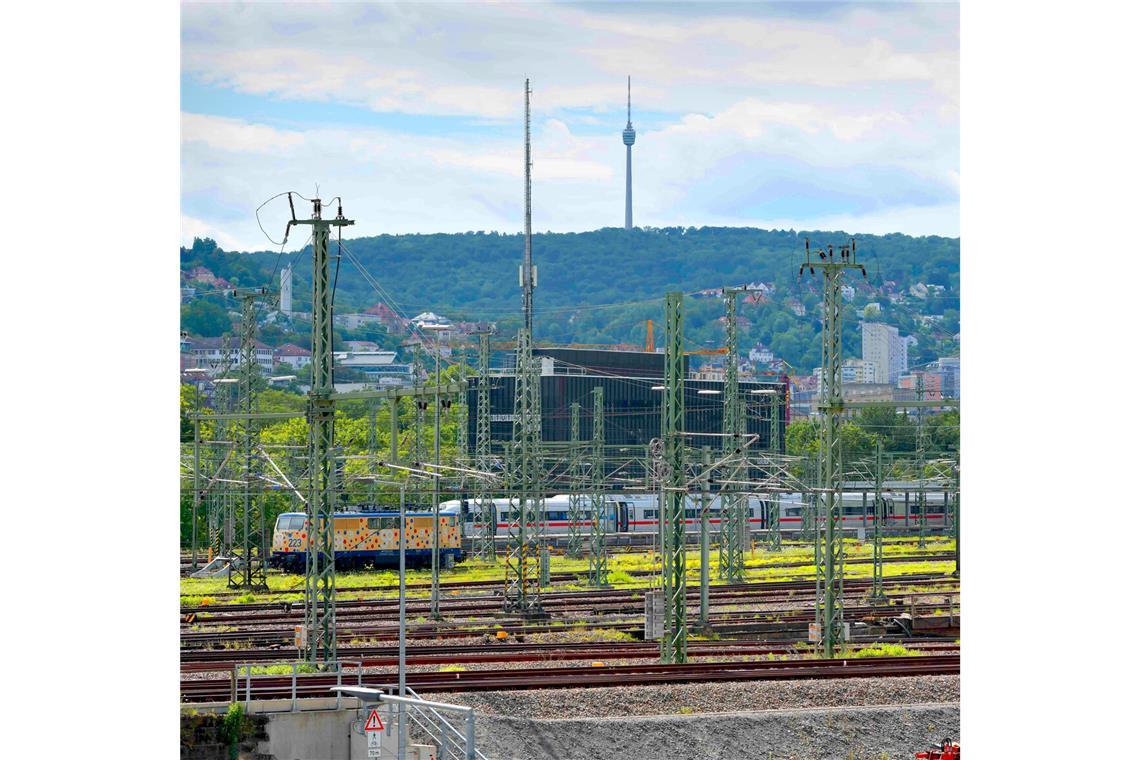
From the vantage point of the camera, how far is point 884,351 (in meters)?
Result: 101

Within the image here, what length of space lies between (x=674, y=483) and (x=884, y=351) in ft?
268

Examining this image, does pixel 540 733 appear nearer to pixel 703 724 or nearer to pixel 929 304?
pixel 703 724

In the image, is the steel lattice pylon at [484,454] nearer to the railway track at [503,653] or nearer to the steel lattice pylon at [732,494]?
A: the railway track at [503,653]

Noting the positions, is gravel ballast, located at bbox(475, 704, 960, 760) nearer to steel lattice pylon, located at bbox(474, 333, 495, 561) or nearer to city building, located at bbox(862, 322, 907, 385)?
steel lattice pylon, located at bbox(474, 333, 495, 561)

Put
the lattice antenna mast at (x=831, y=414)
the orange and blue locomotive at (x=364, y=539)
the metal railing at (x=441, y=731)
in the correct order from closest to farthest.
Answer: the metal railing at (x=441, y=731)
the lattice antenna mast at (x=831, y=414)
the orange and blue locomotive at (x=364, y=539)

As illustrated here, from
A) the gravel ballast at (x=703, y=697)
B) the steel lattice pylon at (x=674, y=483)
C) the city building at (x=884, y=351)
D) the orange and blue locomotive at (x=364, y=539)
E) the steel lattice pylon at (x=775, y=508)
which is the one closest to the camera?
the gravel ballast at (x=703, y=697)

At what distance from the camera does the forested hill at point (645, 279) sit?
10694 cm

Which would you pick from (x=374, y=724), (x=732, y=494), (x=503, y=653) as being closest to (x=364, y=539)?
(x=732, y=494)

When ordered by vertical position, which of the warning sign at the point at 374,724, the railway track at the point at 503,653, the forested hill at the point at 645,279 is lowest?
the railway track at the point at 503,653

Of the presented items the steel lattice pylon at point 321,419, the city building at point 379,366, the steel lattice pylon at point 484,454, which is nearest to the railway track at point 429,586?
the steel lattice pylon at point 484,454

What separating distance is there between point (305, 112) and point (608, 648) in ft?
223

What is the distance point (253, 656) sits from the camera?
76.5ft

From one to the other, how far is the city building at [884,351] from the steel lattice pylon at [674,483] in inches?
3070

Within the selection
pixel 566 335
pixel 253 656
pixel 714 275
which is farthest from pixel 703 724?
pixel 714 275
